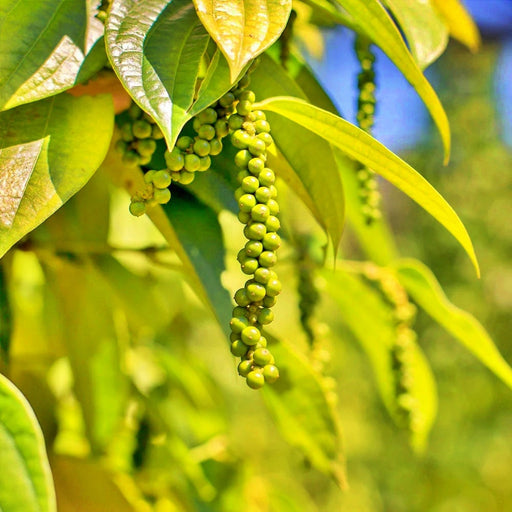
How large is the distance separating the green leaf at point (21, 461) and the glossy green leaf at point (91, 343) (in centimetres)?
27

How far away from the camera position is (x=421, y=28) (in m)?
0.38

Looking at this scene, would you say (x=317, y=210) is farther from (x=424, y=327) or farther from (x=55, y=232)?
(x=424, y=327)

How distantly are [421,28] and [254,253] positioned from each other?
19cm

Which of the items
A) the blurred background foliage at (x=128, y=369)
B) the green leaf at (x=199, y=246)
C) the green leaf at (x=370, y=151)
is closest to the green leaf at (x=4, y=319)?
the blurred background foliage at (x=128, y=369)

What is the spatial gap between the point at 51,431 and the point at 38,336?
15 centimetres

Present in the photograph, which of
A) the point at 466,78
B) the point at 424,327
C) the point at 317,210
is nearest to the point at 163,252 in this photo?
the point at 317,210

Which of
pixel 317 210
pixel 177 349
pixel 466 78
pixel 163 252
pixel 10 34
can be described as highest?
pixel 10 34

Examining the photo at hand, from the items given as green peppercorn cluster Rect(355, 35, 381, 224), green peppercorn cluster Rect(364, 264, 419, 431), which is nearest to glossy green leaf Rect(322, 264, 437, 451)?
green peppercorn cluster Rect(364, 264, 419, 431)

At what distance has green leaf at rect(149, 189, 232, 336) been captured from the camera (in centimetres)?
36

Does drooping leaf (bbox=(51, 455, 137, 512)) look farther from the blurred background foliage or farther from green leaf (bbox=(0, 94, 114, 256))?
green leaf (bbox=(0, 94, 114, 256))

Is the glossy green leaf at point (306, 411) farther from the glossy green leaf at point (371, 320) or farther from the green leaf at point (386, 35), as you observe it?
the green leaf at point (386, 35)

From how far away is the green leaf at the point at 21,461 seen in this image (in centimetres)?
24

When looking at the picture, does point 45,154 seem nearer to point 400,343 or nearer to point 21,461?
point 21,461

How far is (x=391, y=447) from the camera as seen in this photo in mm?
2164
